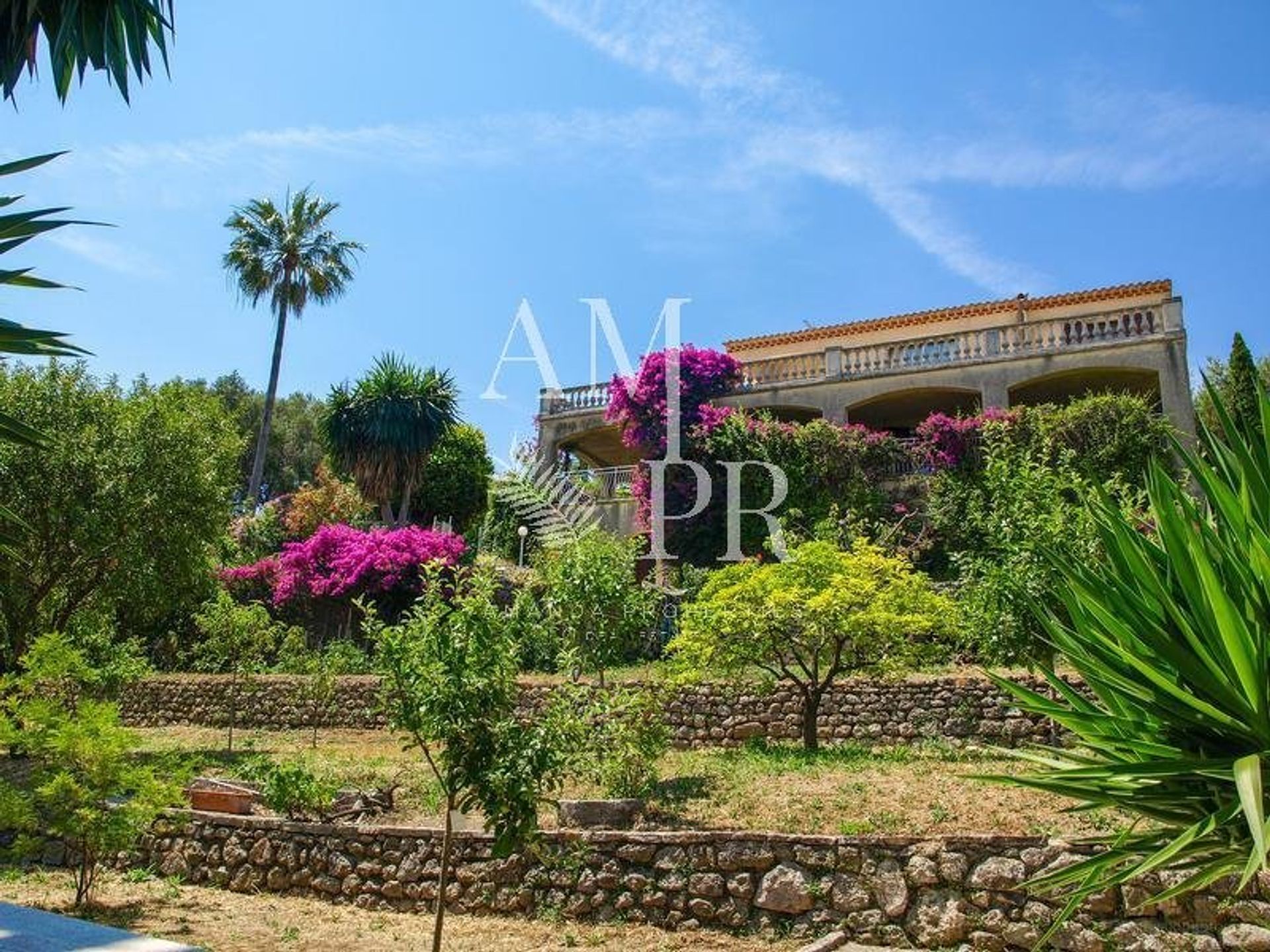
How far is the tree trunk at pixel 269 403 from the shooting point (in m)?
31.6

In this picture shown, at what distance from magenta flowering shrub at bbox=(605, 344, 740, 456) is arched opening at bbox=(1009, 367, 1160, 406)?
6883mm

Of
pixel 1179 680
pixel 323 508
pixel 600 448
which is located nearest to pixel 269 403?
pixel 323 508

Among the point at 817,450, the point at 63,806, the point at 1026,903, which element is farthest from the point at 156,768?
the point at 817,450

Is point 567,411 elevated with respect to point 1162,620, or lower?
elevated

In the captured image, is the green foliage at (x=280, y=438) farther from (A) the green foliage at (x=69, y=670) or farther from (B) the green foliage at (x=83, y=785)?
(B) the green foliage at (x=83, y=785)

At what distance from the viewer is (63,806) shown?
8.33 metres

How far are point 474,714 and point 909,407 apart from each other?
19.4 m

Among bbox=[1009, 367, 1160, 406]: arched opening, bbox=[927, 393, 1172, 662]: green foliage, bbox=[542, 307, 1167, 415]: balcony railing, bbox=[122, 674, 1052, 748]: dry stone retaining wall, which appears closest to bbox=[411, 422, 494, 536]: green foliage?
bbox=[542, 307, 1167, 415]: balcony railing

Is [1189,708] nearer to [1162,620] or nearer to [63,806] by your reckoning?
[1162,620]

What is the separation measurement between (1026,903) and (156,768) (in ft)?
27.1

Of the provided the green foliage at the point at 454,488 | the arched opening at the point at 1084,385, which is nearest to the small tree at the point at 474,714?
the arched opening at the point at 1084,385

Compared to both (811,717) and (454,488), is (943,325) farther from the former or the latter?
(811,717)

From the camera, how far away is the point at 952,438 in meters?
20.3

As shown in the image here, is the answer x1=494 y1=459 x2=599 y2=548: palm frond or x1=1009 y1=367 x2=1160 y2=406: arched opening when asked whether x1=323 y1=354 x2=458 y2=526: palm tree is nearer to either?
x1=494 y1=459 x2=599 y2=548: palm frond
